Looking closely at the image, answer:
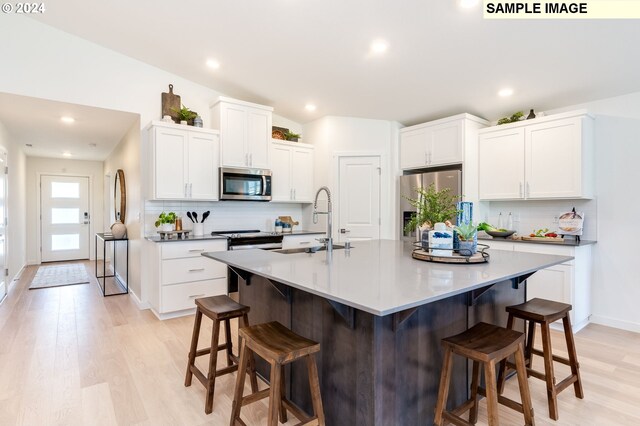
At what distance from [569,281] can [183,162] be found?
423cm

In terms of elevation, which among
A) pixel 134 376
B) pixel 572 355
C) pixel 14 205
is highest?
pixel 14 205

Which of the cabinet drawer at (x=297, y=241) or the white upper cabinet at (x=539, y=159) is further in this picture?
the cabinet drawer at (x=297, y=241)

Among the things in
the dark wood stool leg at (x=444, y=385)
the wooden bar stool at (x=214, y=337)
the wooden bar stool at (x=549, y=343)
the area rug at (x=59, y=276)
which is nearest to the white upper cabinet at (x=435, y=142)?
the wooden bar stool at (x=549, y=343)

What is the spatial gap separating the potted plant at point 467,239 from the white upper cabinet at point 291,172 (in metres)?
3.09

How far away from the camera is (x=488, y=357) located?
1.50 meters

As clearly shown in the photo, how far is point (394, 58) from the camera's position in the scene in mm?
3322

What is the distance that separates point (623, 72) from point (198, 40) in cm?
398

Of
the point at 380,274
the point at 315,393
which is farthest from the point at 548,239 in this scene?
the point at 315,393

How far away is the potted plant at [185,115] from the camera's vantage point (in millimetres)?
4125

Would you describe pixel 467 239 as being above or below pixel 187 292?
above

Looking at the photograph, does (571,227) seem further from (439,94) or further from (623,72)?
(439,94)

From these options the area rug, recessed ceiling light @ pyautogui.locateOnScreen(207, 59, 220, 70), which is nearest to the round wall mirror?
the area rug

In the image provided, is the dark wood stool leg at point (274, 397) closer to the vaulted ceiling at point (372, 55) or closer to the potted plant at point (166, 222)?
the vaulted ceiling at point (372, 55)

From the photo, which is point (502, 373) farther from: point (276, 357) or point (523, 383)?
point (276, 357)
